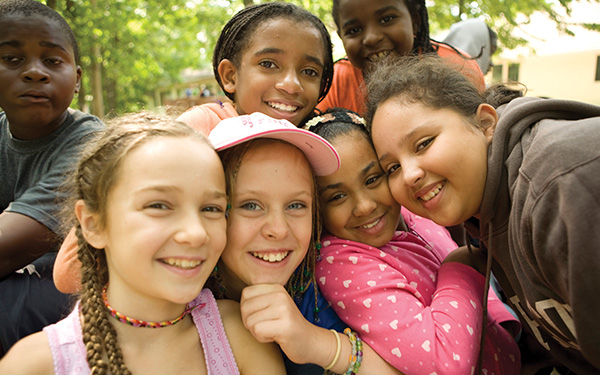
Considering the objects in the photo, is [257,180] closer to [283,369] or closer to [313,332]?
[313,332]

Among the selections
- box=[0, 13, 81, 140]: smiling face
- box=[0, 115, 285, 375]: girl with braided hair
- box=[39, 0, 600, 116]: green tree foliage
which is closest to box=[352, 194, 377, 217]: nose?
box=[0, 115, 285, 375]: girl with braided hair

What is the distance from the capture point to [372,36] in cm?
308

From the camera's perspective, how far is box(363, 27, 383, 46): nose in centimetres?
308

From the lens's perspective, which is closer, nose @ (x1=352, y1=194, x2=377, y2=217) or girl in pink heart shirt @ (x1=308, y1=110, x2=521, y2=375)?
girl in pink heart shirt @ (x1=308, y1=110, x2=521, y2=375)

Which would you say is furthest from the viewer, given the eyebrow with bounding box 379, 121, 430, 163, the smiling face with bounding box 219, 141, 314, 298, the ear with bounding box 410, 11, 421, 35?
the ear with bounding box 410, 11, 421, 35

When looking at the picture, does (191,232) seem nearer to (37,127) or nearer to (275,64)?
(275,64)

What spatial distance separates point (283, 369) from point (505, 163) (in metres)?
1.20

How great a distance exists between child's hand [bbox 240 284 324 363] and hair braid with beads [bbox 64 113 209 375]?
1.54 ft

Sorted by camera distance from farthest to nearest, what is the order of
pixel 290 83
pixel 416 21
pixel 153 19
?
1. pixel 153 19
2. pixel 416 21
3. pixel 290 83

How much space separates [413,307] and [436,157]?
2.02 feet

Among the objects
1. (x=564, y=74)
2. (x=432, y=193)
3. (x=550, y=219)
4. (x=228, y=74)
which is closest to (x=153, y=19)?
(x=228, y=74)

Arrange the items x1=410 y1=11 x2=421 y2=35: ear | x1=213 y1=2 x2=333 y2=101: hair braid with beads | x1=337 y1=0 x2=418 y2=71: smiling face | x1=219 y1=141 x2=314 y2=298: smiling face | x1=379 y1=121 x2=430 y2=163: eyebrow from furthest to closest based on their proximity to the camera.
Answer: x1=410 y1=11 x2=421 y2=35: ear < x1=337 y1=0 x2=418 y2=71: smiling face < x1=213 y1=2 x2=333 y2=101: hair braid with beads < x1=379 y1=121 x2=430 y2=163: eyebrow < x1=219 y1=141 x2=314 y2=298: smiling face

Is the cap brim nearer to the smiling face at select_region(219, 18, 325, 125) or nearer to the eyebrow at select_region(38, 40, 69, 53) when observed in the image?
the smiling face at select_region(219, 18, 325, 125)

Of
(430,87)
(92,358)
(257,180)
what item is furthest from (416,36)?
(92,358)
